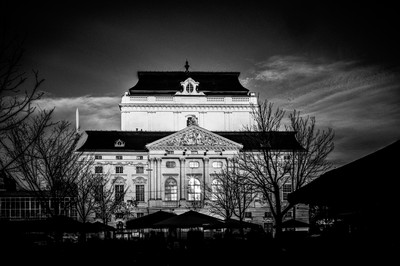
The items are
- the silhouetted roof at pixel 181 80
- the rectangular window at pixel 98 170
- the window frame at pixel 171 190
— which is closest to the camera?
the rectangular window at pixel 98 170

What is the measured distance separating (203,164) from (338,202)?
228 ft

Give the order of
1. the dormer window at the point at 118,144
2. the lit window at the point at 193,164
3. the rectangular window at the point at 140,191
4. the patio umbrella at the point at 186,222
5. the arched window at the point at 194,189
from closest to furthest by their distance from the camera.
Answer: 1. the patio umbrella at the point at 186,222
2. the dormer window at the point at 118,144
3. the rectangular window at the point at 140,191
4. the arched window at the point at 194,189
5. the lit window at the point at 193,164

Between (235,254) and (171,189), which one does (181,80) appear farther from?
(235,254)

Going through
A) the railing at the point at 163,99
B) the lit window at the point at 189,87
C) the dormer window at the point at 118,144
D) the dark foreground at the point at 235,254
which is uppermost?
the lit window at the point at 189,87

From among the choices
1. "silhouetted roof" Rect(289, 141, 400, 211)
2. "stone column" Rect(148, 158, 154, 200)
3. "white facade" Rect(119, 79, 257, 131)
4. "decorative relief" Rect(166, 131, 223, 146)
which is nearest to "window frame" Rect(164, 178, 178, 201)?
"stone column" Rect(148, 158, 154, 200)

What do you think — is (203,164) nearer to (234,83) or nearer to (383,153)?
(234,83)

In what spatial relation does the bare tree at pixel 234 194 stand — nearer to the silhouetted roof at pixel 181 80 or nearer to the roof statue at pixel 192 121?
the roof statue at pixel 192 121

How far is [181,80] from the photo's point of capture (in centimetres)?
8912

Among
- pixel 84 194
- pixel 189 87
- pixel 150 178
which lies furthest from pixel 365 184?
pixel 189 87

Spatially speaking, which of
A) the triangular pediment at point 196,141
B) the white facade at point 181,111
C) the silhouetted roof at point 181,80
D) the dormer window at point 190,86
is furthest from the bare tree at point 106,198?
the dormer window at point 190,86

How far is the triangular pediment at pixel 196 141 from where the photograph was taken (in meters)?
80.1

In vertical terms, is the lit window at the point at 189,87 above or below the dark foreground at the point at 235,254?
above

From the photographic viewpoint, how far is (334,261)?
1203 cm

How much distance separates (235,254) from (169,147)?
60549 mm
